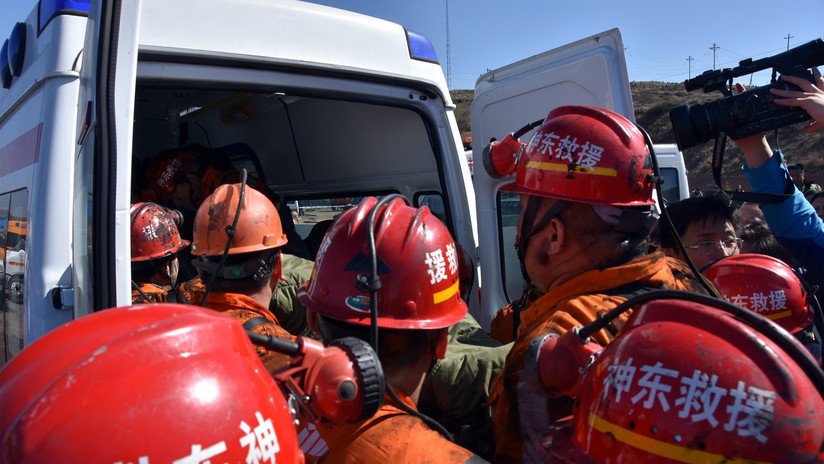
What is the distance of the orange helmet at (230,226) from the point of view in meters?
2.50

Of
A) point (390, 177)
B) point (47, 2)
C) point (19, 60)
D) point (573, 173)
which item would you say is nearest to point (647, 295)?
point (573, 173)

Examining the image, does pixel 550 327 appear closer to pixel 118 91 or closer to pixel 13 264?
pixel 118 91

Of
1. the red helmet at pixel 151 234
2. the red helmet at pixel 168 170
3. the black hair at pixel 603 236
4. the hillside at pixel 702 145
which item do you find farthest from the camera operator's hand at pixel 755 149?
the hillside at pixel 702 145

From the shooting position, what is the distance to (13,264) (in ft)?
7.94

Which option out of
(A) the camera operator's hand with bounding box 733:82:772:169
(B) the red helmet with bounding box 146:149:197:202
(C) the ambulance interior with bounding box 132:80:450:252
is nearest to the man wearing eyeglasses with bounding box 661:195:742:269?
(A) the camera operator's hand with bounding box 733:82:772:169

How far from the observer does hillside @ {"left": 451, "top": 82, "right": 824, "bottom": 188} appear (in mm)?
37188

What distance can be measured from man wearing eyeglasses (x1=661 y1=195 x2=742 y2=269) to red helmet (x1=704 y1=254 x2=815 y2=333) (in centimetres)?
43

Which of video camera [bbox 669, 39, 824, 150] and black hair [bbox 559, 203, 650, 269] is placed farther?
video camera [bbox 669, 39, 824, 150]

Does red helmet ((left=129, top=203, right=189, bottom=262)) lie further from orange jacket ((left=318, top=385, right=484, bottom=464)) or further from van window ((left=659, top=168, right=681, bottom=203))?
van window ((left=659, top=168, right=681, bottom=203))

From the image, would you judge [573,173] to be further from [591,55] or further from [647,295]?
[591,55]

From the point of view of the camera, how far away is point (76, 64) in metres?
2.02

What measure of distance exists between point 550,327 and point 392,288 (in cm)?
45

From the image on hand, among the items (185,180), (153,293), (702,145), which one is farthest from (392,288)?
(702,145)

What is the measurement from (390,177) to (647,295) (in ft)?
11.4
